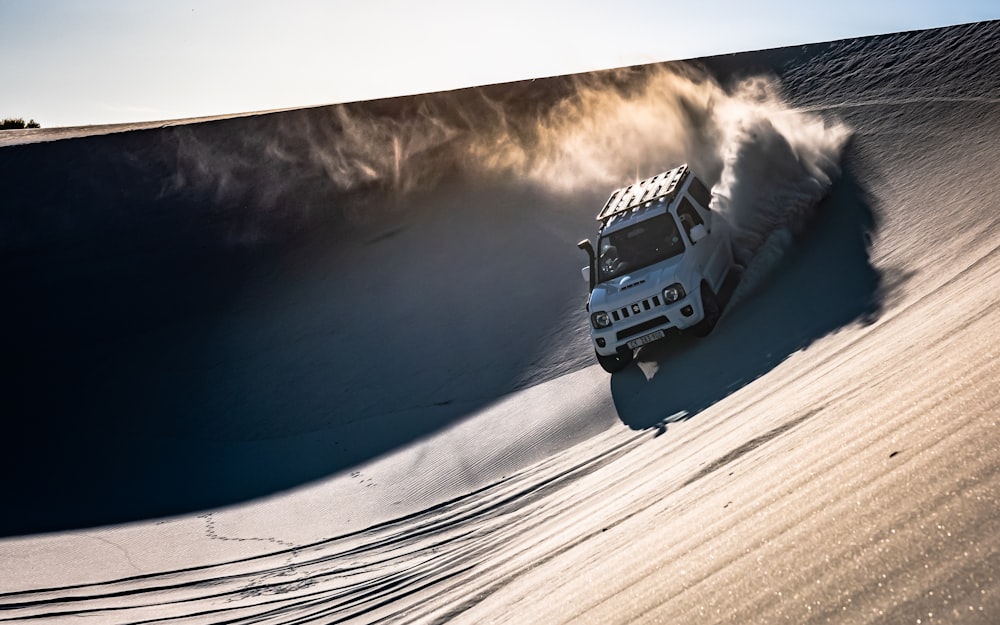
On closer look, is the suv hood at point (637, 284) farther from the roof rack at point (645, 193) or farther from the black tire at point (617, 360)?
the roof rack at point (645, 193)

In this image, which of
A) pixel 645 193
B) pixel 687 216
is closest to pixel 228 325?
pixel 645 193

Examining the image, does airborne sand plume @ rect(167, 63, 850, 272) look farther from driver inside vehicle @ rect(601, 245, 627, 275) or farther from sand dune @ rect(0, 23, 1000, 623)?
driver inside vehicle @ rect(601, 245, 627, 275)

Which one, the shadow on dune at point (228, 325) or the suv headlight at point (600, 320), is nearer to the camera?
the suv headlight at point (600, 320)

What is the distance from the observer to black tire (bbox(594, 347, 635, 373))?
42.0ft

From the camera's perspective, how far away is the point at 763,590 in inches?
110

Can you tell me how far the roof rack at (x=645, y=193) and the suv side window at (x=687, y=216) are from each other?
0.63 feet

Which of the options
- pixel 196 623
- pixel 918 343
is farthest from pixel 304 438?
pixel 918 343

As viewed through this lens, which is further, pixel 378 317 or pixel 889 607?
pixel 378 317

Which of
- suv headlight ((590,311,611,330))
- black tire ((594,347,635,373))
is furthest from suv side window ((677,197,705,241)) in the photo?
black tire ((594,347,635,373))

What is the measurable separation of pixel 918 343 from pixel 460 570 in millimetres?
3418

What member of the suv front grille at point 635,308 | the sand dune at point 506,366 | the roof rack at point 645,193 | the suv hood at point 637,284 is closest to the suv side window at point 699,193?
the roof rack at point 645,193

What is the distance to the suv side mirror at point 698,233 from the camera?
1248 cm

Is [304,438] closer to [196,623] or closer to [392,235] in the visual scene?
[196,623]

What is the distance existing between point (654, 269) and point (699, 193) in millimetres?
2021
